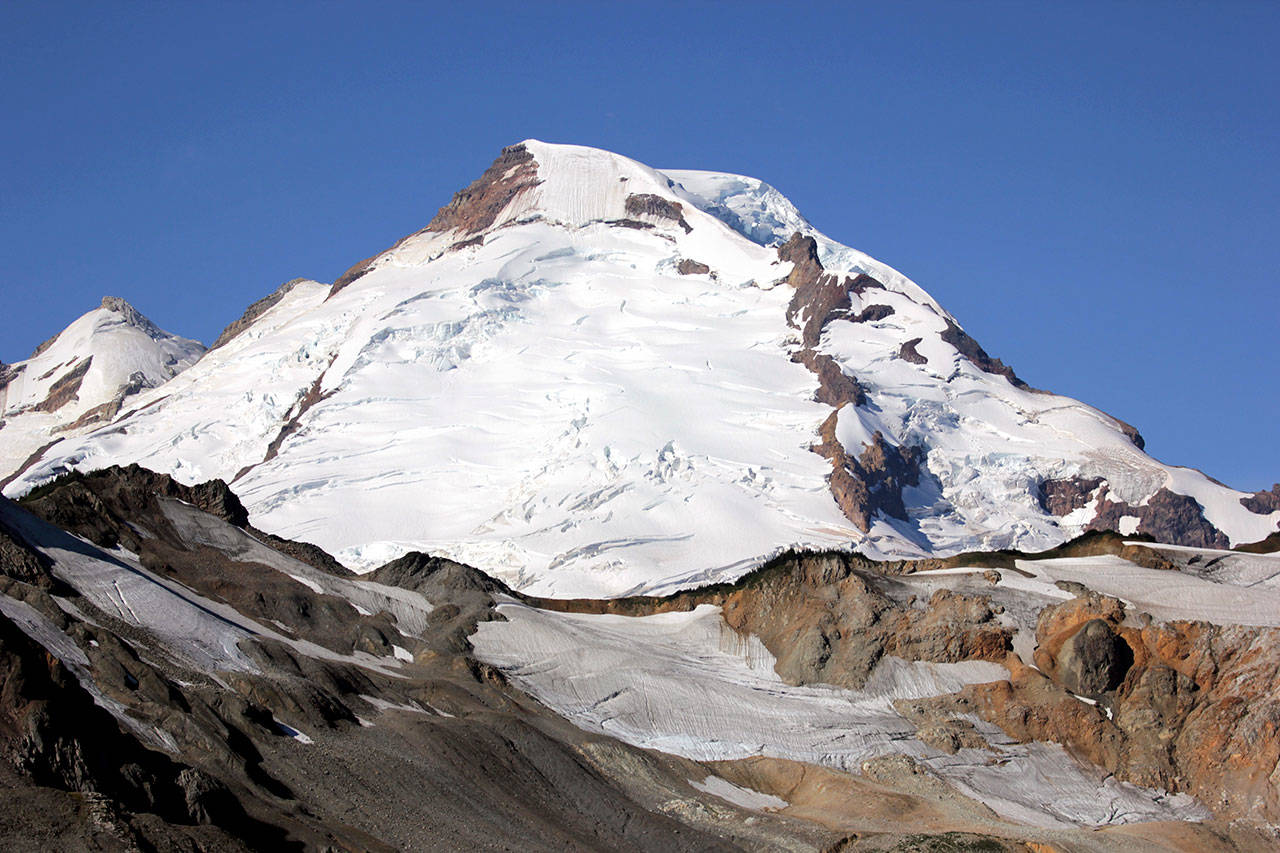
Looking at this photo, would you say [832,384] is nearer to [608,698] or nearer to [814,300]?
[814,300]

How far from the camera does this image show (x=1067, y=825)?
5781cm

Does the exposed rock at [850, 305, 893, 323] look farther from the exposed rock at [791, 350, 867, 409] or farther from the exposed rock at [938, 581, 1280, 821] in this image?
the exposed rock at [938, 581, 1280, 821]

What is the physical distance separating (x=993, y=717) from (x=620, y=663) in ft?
55.5

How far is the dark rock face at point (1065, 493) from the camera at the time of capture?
164m

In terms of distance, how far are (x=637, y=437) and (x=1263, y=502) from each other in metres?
75.1

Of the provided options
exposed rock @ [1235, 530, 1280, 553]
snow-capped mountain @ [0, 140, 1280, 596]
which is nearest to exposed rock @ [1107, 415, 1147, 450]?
snow-capped mountain @ [0, 140, 1280, 596]

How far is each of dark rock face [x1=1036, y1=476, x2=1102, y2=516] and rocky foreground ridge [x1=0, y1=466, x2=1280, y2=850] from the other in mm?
84996

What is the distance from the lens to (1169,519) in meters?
166

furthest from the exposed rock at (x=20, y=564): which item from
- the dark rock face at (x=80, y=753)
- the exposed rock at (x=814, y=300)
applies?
the exposed rock at (x=814, y=300)

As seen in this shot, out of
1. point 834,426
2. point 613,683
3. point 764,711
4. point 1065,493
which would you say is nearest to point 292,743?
point 613,683

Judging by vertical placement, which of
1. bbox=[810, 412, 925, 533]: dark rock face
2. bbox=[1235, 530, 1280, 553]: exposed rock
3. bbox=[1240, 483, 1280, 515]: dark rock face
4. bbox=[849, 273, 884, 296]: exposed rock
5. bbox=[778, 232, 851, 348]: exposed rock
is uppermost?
bbox=[849, 273, 884, 296]: exposed rock

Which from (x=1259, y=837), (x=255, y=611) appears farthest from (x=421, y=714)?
(x=1259, y=837)

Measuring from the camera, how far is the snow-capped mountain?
144 m

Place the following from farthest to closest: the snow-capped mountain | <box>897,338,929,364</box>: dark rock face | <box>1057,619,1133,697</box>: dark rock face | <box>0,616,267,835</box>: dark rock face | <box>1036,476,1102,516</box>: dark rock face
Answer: <box>897,338,929,364</box>: dark rock face → <box>1036,476,1102,516</box>: dark rock face → the snow-capped mountain → <box>1057,619,1133,697</box>: dark rock face → <box>0,616,267,835</box>: dark rock face
